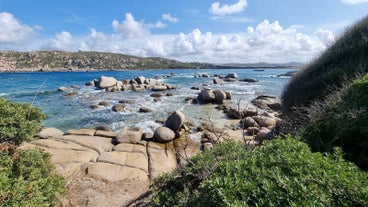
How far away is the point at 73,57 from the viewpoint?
120438 millimetres

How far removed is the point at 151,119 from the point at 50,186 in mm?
11907

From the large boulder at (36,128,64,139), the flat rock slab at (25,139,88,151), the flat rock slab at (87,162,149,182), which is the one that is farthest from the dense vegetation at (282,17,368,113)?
the large boulder at (36,128,64,139)

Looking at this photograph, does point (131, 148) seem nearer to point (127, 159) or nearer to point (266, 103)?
point (127, 159)

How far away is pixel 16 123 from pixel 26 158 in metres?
0.79

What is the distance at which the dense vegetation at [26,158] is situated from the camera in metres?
4.06

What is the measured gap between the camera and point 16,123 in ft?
16.0

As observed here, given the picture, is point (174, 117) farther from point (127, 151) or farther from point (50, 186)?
point (50, 186)

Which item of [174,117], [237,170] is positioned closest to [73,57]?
[174,117]

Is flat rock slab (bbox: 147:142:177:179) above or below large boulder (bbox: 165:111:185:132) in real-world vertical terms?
below

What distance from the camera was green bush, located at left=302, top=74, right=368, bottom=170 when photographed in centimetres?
372

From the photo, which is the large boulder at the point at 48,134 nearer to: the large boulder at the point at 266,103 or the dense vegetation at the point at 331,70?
the dense vegetation at the point at 331,70

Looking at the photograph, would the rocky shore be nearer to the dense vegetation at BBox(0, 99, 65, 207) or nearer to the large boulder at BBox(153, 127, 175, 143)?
the large boulder at BBox(153, 127, 175, 143)

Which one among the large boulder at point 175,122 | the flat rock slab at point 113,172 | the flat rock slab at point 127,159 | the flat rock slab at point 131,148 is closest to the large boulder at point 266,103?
the large boulder at point 175,122

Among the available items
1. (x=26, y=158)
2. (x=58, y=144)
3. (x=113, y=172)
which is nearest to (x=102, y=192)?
(x=113, y=172)
